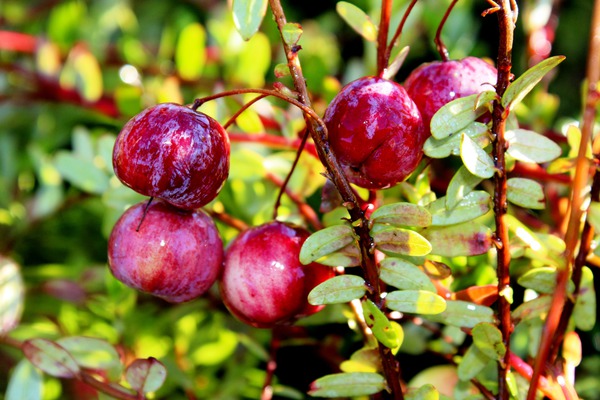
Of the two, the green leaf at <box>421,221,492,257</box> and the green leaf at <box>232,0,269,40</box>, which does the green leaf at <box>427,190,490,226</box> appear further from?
the green leaf at <box>232,0,269,40</box>

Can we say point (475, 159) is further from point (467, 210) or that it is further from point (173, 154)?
point (173, 154)

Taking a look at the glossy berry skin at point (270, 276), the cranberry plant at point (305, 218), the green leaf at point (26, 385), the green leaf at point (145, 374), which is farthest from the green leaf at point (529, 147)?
the green leaf at point (26, 385)

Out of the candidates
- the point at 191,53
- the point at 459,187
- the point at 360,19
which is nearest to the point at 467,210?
the point at 459,187

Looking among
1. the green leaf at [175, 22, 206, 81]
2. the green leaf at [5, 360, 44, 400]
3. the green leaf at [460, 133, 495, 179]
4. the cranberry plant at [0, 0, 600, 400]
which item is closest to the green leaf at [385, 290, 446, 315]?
the cranberry plant at [0, 0, 600, 400]

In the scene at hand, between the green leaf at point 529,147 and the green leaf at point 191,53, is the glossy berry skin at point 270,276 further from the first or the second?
the green leaf at point 191,53

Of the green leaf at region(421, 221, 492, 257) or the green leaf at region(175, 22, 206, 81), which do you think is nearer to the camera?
the green leaf at region(421, 221, 492, 257)

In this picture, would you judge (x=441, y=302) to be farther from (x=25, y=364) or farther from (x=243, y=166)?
(x=25, y=364)
